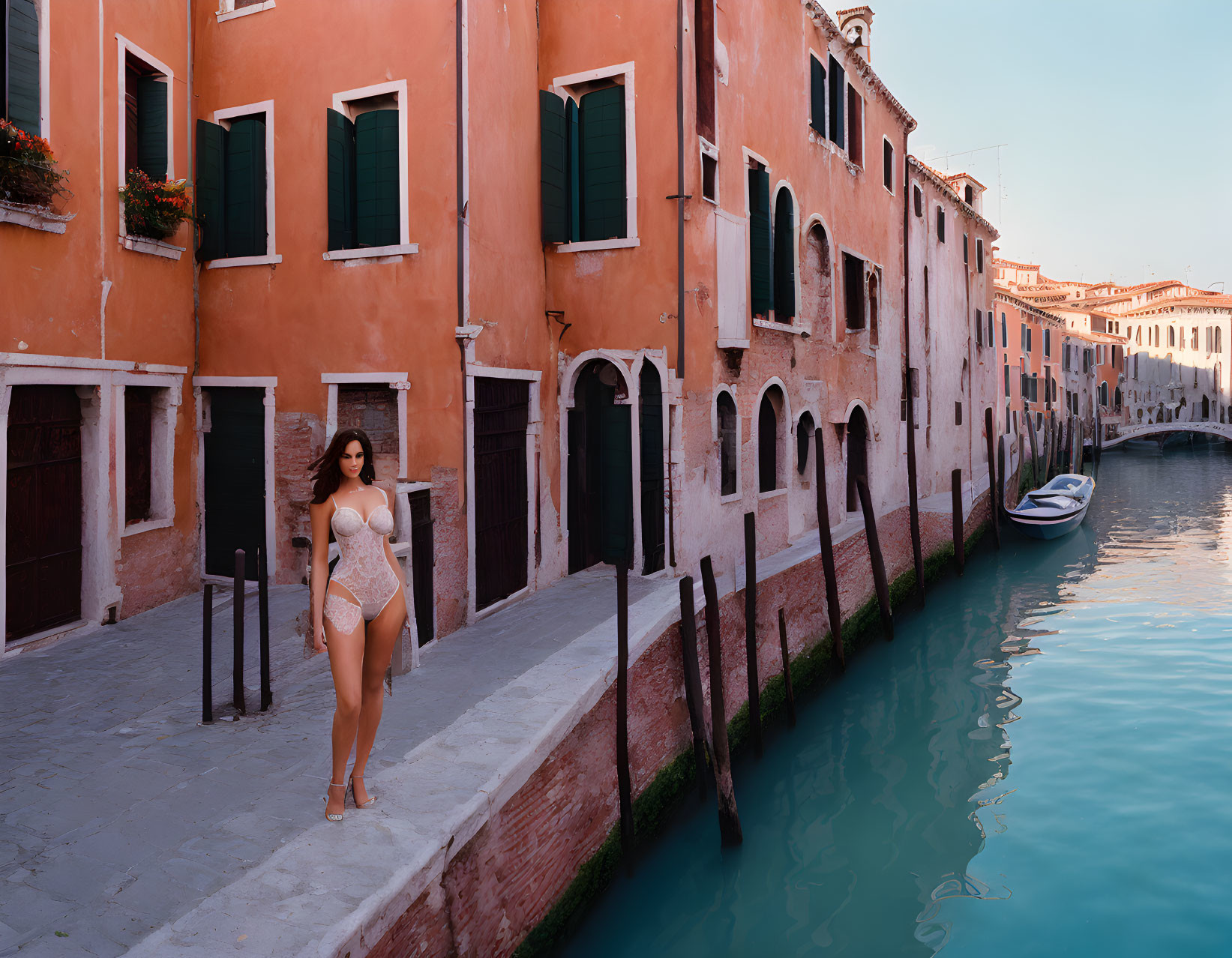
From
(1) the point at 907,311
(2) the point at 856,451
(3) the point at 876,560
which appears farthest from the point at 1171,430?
(3) the point at 876,560

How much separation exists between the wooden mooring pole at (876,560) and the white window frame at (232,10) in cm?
791

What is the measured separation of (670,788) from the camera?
21.3ft

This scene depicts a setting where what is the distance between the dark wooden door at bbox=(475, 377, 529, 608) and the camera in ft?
23.7

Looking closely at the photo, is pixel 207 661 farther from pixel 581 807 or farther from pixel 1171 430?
pixel 1171 430

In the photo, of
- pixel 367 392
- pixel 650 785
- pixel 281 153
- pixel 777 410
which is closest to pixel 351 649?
pixel 650 785

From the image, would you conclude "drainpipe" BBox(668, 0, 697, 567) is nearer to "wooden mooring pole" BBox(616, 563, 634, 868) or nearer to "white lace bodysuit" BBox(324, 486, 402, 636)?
"wooden mooring pole" BBox(616, 563, 634, 868)

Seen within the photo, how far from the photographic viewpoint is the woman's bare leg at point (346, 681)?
3535 millimetres

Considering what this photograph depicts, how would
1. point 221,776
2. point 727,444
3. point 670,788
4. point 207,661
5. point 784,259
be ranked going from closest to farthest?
1. point 221,776
2. point 207,661
3. point 670,788
4. point 727,444
5. point 784,259

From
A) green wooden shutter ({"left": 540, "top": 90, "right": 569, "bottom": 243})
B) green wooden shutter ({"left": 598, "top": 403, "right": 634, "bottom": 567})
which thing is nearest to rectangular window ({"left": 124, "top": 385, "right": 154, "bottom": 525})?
green wooden shutter ({"left": 540, "top": 90, "right": 569, "bottom": 243})

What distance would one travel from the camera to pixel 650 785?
6.21 m

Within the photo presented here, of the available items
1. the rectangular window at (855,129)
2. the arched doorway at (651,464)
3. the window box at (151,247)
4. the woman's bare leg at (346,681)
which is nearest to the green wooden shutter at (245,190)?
the window box at (151,247)

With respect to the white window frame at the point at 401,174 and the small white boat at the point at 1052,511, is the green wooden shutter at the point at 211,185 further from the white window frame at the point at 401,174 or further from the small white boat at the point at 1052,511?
the small white boat at the point at 1052,511

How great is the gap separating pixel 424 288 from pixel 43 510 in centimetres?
325

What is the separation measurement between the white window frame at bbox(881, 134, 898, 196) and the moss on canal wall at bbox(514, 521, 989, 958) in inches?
276
